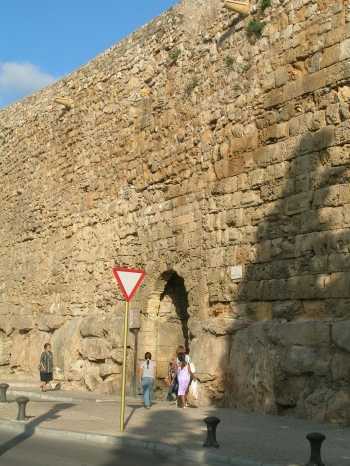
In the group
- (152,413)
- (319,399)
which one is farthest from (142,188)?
(319,399)

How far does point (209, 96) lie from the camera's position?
1239cm

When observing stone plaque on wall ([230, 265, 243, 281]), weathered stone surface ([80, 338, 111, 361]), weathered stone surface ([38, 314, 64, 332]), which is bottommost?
weathered stone surface ([80, 338, 111, 361])

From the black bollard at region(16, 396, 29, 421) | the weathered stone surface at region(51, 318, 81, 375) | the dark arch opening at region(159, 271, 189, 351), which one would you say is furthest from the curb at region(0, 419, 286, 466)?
the weathered stone surface at region(51, 318, 81, 375)

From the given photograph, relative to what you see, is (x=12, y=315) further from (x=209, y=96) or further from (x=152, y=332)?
(x=209, y=96)

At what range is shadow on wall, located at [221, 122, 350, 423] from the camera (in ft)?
29.9

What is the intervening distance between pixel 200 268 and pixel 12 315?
30.5ft

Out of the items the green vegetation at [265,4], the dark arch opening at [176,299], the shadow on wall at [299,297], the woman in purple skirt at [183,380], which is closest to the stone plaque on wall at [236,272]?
the shadow on wall at [299,297]

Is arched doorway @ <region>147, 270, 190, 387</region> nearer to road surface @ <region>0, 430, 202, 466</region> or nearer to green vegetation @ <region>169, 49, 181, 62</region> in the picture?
green vegetation @ <region>169, 49, 181, 62</region>

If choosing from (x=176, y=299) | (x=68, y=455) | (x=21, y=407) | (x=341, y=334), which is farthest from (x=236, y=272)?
(x=68, y=455)

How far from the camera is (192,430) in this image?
862 cm

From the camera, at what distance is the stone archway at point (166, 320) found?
1329cm

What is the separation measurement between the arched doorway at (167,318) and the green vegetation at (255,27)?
14.1 ft

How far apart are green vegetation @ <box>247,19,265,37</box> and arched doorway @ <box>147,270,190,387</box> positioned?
4.29 metres

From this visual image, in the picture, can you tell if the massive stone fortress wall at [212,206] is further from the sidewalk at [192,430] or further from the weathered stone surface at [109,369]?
the sidewalk at [192,430]
